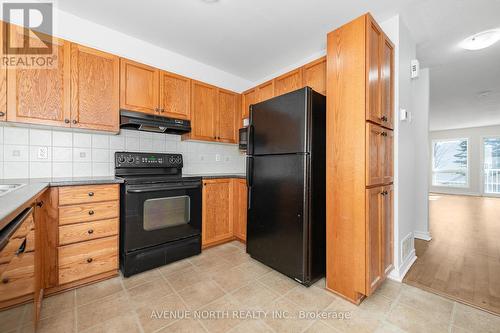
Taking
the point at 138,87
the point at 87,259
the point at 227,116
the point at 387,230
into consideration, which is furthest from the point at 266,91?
the point at 87,259

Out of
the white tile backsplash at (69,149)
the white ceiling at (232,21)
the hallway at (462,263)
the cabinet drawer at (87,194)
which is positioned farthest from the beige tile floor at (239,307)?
the white ceiling at (232,21)

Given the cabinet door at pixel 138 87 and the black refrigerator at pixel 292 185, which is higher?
the cabinet door at pixel 138 87

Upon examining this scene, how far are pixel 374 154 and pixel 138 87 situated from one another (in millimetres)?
2430

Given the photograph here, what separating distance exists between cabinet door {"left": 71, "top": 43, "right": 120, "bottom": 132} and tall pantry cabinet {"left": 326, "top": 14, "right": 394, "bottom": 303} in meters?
2.10

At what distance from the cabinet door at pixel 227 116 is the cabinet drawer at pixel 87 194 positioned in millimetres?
1490

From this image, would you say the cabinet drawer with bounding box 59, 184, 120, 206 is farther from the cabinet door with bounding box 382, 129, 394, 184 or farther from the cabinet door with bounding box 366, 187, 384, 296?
the cabinet door with bounding box 382, 129, 394, 184

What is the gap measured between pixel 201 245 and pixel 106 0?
260cm

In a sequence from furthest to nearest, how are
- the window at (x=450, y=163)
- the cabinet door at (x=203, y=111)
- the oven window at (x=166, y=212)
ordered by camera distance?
the window at (x=450, y=163) < the cabinet door at (x=203, y=111) < the oven window at (x=166, y=212)

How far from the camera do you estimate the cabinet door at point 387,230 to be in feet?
5.94

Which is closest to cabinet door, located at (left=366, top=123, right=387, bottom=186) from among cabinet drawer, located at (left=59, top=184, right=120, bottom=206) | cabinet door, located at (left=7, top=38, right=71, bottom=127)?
cabinet drawer, located at (left=59, top=184, right=120, bottom=206)

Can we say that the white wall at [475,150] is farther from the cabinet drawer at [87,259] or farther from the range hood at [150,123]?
the cabinet drawer at [87,259]

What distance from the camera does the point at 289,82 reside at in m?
2.71

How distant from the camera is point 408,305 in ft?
5.25

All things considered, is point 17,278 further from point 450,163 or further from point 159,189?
point 450,163
